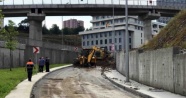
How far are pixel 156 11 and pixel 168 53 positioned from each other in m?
54.0

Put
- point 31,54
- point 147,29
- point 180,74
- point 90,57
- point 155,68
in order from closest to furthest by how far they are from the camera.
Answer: point 180,74 < point 155,68 < point 90,57 < point 31,54 < point 147,29

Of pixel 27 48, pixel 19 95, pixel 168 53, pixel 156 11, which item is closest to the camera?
pixel 19 95

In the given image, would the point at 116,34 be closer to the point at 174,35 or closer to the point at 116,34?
the point at 116,34

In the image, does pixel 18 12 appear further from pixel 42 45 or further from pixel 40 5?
pixel 42 45

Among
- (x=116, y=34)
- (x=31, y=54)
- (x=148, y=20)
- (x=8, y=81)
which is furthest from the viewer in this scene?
(x=116, y=34)

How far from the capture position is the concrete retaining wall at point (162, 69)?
633 inches

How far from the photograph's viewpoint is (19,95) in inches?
654

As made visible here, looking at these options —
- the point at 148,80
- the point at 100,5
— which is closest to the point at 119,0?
the point at 100,5

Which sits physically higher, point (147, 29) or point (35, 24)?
point (35, 24)

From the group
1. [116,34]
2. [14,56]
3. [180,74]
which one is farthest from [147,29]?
[116,34]

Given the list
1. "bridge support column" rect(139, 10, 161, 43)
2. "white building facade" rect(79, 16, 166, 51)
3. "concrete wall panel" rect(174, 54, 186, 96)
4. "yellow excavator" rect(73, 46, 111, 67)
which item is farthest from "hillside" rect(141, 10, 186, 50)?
"white building facade" rect(79, 16, 166, 51)

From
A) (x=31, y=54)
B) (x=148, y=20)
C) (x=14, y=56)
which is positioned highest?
(x=148, y=20)

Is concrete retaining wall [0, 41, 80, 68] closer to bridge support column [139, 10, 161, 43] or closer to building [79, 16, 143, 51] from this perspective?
bridge support column [139, 10, 161, 43]

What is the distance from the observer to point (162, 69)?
18.8 m
